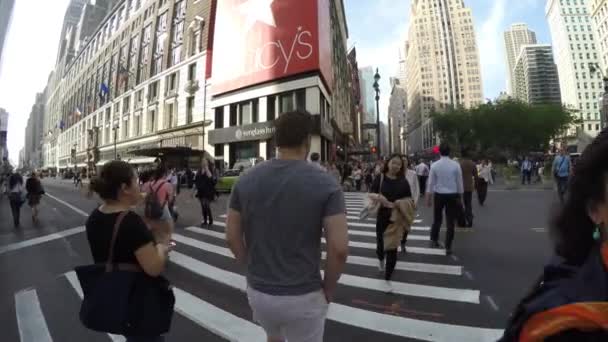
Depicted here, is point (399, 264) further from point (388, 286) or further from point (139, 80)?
point (139, 80)

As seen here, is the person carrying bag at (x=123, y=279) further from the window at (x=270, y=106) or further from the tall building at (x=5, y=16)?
the window at (x=270, y=106)

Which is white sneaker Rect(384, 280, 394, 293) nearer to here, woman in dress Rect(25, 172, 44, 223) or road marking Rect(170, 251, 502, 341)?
road marking Rect(170, 251, 502, 341)

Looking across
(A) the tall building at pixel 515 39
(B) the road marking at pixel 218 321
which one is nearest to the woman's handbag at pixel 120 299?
(B) the road marking at pixel 218 321

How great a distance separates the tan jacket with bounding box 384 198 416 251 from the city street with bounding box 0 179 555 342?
25.0 inches

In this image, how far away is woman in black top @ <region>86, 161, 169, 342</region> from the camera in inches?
76.2

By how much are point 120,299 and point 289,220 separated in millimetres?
1144

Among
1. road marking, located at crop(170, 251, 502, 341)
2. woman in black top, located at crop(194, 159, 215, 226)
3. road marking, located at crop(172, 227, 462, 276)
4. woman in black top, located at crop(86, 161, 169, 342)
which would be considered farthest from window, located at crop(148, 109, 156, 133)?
woman in black top, located at crop(86, 161, 169, 342)

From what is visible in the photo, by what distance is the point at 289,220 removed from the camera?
1.80 meters

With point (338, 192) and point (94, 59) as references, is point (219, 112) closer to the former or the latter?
point (338, 192)

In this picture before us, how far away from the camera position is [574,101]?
306ft

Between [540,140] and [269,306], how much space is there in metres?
59.8

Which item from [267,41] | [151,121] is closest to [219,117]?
[267,41]

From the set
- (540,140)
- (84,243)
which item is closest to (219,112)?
(84,243)

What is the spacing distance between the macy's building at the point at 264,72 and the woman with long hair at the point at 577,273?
24294mm
